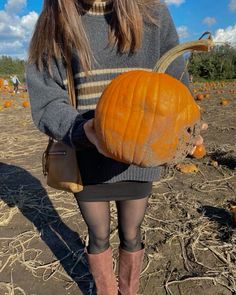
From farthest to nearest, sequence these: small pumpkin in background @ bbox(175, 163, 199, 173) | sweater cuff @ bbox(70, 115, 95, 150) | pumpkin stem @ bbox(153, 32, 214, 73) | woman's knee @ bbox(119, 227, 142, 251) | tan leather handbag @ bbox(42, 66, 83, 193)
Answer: small pumpkin in background @ bbox(175, 163, 199, 173) → woman's knee @ bbox(119, 227, 142, 251) → tan leather handbag @ bbox(42, 66, 83, 193) → pumpkin stem @ bbox(153, 32, 214, 73) → sweater cuff @ bbox(70, 115, 95, 150)

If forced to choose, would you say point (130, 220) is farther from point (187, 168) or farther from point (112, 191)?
point (187, 168)

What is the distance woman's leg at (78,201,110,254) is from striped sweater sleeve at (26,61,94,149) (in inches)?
15.4

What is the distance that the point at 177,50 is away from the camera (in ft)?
5.09

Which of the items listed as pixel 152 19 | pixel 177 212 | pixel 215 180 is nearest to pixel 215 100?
pixel 215 180

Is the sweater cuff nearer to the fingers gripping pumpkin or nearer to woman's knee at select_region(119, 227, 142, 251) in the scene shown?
the fingers gripping pumpkin

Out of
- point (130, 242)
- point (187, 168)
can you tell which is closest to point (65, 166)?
point (130, 242)

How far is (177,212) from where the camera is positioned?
3.35 meters

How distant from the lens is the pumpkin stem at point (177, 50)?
1529 millimetres

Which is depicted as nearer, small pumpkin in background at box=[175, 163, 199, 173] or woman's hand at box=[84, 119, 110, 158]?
woman's hand at box=[84, 119, 110, 158]

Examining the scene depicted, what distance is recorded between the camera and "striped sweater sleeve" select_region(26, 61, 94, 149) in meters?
1.45

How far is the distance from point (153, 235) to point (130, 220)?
1.24 metres

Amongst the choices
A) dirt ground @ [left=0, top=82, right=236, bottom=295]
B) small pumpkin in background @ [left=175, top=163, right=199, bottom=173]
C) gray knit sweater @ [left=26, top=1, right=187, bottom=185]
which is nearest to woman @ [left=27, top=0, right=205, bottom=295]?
gray knit sweater @ [left=26, top=1, right=187, bottom=185]

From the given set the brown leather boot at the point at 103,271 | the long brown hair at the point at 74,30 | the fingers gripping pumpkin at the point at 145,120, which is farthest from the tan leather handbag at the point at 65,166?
the brown leather boot at the point at 103,271

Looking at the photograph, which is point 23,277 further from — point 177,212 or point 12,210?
point 177,212
